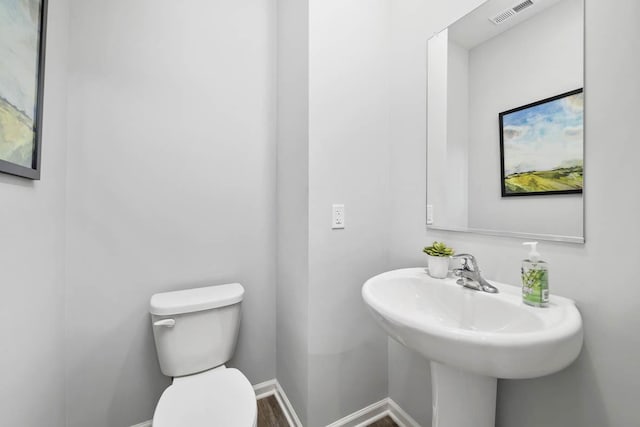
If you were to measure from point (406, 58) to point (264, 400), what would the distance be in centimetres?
210

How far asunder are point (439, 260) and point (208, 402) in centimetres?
107

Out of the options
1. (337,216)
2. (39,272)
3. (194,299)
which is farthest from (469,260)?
(39,272)

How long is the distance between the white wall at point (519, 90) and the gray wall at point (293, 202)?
2.39 ft

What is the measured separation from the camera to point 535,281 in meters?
0.74

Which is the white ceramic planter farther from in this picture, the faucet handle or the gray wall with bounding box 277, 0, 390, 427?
the gray wall with bounding box 277, 0, 390, 427

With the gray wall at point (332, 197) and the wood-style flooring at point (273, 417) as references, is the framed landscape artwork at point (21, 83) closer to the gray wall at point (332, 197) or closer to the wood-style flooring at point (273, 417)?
the gray wall at point (332, 197)

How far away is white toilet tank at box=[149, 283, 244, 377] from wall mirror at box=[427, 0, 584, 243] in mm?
1108

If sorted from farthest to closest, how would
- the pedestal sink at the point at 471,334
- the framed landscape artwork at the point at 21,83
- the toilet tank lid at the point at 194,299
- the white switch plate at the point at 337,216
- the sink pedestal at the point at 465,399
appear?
the white switch plate at the point at 337,216, the toilet tank lid at the point at 194,299, the sink pedestal at the point at 465,399, the framed landscape artwork at the point at 21,83, the pedestal sink at the point at 471,334

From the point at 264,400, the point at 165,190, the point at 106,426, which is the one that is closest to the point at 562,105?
the point at 165,190

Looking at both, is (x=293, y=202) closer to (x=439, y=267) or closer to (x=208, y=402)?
(x=439, y=267)

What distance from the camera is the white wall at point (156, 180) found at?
114 centimetres

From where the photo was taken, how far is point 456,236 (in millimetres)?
1084

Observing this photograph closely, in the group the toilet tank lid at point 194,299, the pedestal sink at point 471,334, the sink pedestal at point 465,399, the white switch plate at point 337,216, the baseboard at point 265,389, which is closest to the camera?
the pedestal sink at point 471,334

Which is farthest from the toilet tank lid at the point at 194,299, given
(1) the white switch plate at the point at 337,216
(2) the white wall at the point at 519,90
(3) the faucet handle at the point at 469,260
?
(2) the white wall at the point at 519,90
